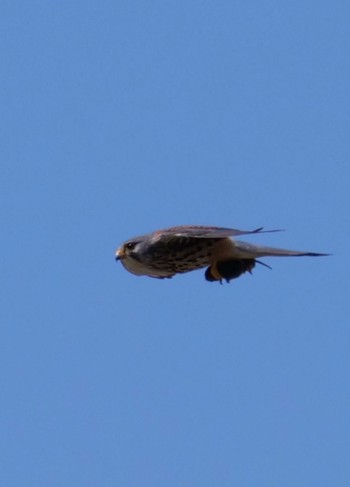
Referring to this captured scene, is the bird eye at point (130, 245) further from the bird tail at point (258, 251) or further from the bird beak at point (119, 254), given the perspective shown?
the bird tail at point (258, 251)

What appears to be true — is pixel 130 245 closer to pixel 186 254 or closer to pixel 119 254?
pixel 119 254

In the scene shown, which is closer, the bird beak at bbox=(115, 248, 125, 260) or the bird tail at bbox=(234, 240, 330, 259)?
the bird tail at bbox=(234, 240, 330, 259)

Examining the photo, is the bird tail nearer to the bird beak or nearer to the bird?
the bird

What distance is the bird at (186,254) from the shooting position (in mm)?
11844

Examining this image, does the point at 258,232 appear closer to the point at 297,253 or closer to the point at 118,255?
the point at 297,253

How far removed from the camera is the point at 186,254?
11.9 meters

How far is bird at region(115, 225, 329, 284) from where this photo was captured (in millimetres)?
11844

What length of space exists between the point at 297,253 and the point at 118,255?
1991 millimetres

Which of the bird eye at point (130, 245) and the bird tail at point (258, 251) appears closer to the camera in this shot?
the bird tail at point (258, 251)

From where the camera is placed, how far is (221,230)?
37.0 feet

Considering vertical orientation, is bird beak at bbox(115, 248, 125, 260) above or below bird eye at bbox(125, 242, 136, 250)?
below

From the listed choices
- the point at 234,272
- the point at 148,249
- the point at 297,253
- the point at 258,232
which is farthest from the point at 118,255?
the point at 258,232

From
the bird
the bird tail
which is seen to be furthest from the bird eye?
the bird tail

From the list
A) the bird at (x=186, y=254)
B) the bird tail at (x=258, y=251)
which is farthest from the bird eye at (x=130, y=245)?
the bird tail at (x=258, y=251)
